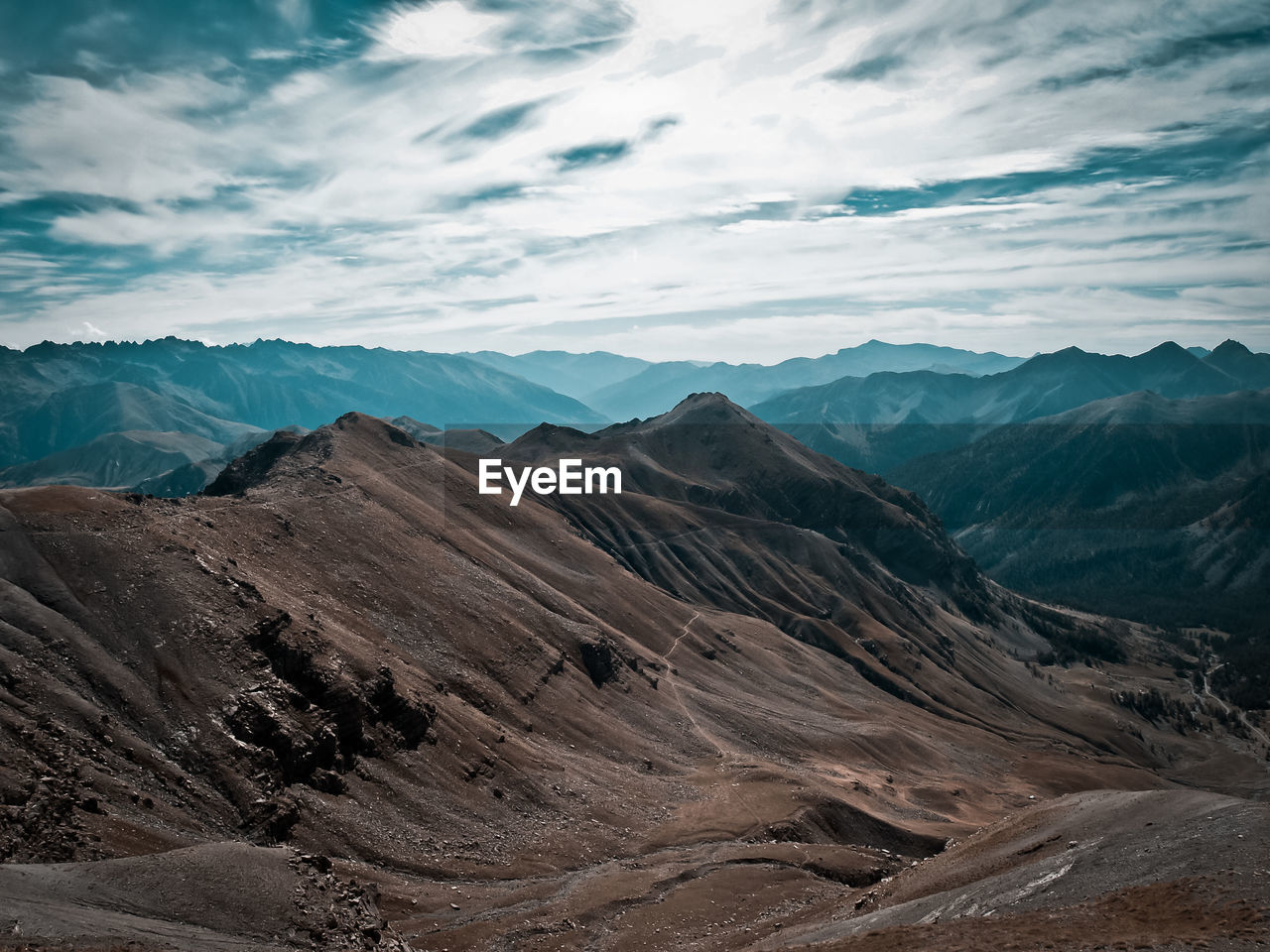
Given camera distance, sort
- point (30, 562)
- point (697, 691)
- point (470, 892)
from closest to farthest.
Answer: point (470, 892) → point (30, 562) → point (697, 691)

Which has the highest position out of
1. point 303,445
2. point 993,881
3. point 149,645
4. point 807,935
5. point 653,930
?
point 303,445

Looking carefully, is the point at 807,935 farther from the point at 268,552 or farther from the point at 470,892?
the point at 268,552

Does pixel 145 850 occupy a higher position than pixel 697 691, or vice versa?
pixel 145 850

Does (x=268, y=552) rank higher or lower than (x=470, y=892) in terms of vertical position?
higher

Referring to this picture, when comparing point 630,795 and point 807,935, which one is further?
point 630,795

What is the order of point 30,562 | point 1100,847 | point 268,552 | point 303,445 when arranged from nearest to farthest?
point 1100,847 < point 30,562 < point 268,552 < point 303,445

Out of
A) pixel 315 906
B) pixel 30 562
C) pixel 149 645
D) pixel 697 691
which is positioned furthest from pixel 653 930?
pixel 697 691

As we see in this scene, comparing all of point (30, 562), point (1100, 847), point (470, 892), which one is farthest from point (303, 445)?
point (1100, 847)

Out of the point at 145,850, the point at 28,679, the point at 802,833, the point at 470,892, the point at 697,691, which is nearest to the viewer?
the point at 145,850

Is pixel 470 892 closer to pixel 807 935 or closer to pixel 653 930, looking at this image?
pixel 653 930
